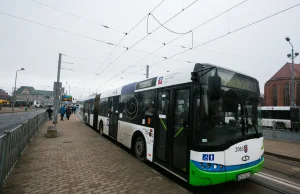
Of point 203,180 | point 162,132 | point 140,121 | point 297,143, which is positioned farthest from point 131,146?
point 297,143

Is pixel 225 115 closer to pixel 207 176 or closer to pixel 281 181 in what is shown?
pixel 207 176

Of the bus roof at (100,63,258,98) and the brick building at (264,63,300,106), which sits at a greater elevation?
the brick building at (264,63,300,106)

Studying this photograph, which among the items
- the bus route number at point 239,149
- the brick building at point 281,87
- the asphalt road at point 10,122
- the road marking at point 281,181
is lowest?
the road marking at point 281,181

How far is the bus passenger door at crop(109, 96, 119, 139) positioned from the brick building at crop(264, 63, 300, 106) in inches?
1943

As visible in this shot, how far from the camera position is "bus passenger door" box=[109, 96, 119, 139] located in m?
9.27

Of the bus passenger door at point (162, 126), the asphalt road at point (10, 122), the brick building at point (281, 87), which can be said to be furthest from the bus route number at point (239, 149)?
the brick building at point (281, 87)

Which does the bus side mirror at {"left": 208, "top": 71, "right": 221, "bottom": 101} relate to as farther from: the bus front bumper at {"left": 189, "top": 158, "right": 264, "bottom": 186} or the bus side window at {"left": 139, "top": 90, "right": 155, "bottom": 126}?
the bus side window at {"left": 139, "top": 90, "right": 155, "bottom": 126}

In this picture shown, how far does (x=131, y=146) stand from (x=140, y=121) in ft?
4.26

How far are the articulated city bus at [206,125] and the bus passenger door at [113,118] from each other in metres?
3.50

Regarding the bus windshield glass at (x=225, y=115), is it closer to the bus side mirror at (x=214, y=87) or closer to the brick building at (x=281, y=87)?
the bus side mirror at (x=214, y=87)

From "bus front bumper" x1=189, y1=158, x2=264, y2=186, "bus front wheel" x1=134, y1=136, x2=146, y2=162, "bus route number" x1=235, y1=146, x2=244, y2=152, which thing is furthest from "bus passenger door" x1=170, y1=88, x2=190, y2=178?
"bus front wheel" x1=134, y1=136, x2=146, y2=162

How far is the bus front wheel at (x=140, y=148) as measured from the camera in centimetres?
645

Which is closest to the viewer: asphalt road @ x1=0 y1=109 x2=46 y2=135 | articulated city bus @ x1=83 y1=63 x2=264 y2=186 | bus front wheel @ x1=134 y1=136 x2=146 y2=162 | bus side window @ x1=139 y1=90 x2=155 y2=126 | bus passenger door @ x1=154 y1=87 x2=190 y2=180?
articulated city bus @ x1=83 y1=63 x2=264 y2=186

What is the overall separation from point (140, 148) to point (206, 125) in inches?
127
